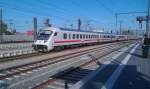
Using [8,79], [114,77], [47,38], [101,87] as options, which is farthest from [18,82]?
[47,38]

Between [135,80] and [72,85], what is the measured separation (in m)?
3.20

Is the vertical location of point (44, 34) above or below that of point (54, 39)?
above

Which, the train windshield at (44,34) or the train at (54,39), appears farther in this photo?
the train windshield at (44,34)

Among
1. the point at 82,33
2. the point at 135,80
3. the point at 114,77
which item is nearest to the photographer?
the point at 135,80

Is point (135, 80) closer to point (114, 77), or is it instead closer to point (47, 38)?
point (114, 77)

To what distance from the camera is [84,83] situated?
33.4ft

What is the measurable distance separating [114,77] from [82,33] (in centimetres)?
2550

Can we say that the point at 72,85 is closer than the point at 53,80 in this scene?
Yes

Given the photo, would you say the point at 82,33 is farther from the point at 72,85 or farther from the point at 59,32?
the point at 72,85

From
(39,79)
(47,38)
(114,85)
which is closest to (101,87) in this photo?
(114,85)

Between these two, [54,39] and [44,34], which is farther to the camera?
[44,34]

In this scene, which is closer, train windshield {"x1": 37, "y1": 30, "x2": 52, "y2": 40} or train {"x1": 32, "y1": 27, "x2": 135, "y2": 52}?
train {"x1": 32, "y1": 27, "x2": 135, "y2": 52}

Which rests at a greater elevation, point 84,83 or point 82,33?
point 82,33

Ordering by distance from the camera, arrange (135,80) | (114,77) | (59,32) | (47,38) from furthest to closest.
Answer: (59,32)
(47,38)
(114,77)
(135,80)
